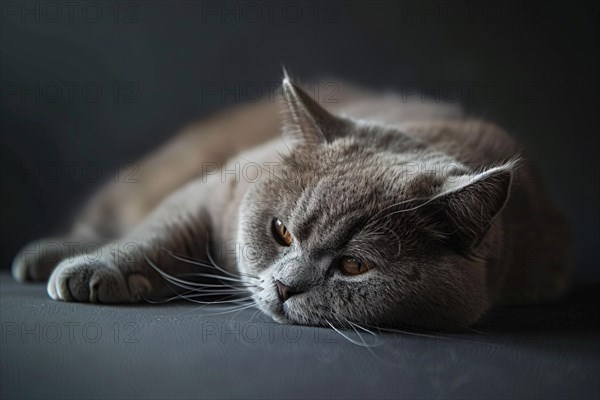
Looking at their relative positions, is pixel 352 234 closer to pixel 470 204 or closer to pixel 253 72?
pixel 470 204

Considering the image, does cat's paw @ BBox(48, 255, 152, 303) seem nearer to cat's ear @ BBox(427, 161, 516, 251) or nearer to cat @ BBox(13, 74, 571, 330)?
cat @ BBox(13, 74, 571, 330)

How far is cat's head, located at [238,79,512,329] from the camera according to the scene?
1.16 metres

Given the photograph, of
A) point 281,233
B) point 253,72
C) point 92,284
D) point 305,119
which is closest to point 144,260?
point 92,284

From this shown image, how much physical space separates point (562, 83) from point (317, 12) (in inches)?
30.1

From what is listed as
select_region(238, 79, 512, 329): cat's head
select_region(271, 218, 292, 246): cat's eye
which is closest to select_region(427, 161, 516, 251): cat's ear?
select_region(238, 79, 512, 329): cat's head

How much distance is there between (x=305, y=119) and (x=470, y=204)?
43cm

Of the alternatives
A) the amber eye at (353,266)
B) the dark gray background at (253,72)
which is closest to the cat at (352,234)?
the amber eye at (353,266)

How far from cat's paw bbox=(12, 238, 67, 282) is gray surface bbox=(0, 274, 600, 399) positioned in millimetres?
347

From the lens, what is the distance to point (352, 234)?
3.84 feet

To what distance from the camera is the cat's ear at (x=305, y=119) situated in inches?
53.8

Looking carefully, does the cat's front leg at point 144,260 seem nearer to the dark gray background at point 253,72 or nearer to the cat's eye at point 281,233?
the cat's eye at point 281,233

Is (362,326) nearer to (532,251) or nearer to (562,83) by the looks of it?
(532,251)

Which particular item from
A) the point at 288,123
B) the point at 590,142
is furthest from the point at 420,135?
the point at 590,142

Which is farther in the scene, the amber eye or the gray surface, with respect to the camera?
the amber eye
